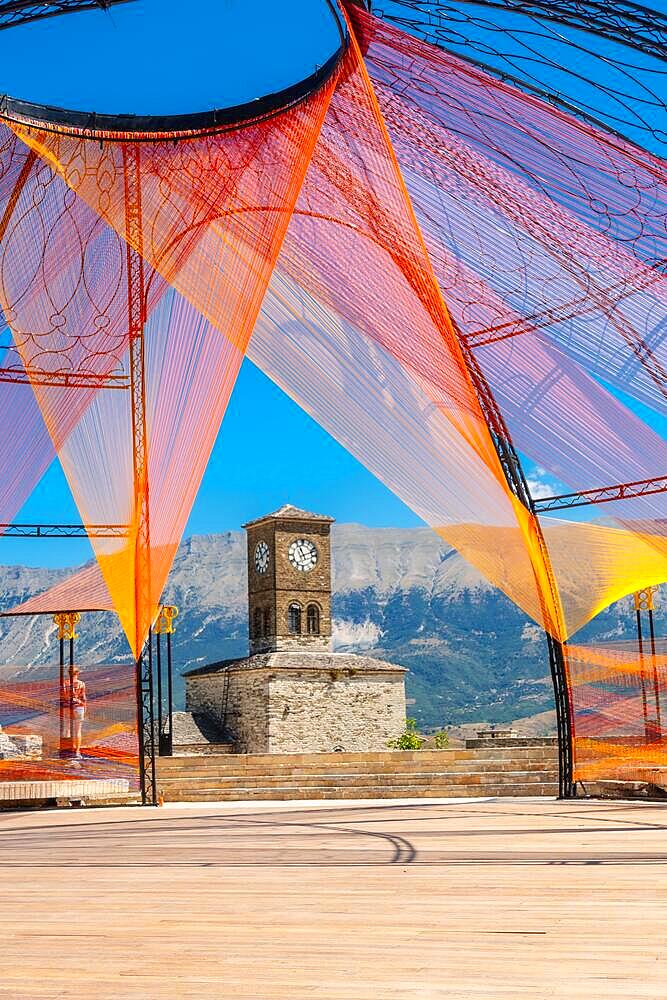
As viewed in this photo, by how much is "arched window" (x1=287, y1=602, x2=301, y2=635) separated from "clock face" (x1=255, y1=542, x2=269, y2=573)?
7.86 ft

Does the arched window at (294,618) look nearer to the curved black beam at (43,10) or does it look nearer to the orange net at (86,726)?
the orange net at (86,726)

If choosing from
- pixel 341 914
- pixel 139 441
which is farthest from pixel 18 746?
pixel 341 914

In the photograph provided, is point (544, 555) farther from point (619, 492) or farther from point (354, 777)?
point (354, 777)

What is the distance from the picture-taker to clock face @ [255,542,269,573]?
59000 millimetres

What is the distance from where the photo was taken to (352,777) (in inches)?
793

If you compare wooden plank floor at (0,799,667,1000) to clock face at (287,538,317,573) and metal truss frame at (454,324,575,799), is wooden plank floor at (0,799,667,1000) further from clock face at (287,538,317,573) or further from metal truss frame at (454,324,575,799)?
clock face at (287,538,317,573)

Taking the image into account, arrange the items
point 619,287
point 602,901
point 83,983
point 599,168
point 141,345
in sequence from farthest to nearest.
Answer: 1. point 141,345
2. point 619,287
3. point 599,168
4. point 602,901
5. point 83,983

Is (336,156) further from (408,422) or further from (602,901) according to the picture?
(602,901)

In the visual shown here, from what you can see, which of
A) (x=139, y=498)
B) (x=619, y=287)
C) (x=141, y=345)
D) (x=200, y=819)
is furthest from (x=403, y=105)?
(x=200, y=819)

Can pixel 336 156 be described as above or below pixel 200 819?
above

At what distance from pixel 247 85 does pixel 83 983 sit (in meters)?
10.6

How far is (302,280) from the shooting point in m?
13.8

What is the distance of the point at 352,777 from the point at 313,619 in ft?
130

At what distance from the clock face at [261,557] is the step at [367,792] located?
129 ft
